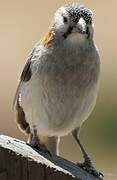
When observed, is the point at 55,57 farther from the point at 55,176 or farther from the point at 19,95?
the point at 55,176

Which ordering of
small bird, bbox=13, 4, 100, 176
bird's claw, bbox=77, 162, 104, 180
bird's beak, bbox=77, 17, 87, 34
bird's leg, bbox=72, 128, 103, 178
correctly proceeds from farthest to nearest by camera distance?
small bird, bbox=13, 4, 100, 176
bird's beak, bbox=77, 17, 87, 34
bird's leg, bbox=72, 128, 103, 178
bird's claw, bbox=77, 162, 104, 180

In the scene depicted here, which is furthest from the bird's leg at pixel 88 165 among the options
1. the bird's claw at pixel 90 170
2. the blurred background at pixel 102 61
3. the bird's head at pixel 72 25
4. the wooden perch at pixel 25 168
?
the wooden perch at pixel 25 168

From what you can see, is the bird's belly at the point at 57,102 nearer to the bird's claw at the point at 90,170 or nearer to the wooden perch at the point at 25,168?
the bird's claw at the point at 90,170

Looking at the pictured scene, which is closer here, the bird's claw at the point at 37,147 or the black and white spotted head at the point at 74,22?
the bird's claw at the point at 37,147

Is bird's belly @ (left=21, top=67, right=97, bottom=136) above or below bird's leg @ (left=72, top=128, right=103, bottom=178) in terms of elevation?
above

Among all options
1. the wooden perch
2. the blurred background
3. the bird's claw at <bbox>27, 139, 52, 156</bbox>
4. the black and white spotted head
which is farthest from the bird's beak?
the wooden perch

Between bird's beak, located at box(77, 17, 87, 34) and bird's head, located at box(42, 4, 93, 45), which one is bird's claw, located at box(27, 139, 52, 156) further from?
bird's beak, located at box(77, 17, 87, 34)

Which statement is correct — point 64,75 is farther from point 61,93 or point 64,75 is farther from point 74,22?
point 74,22
